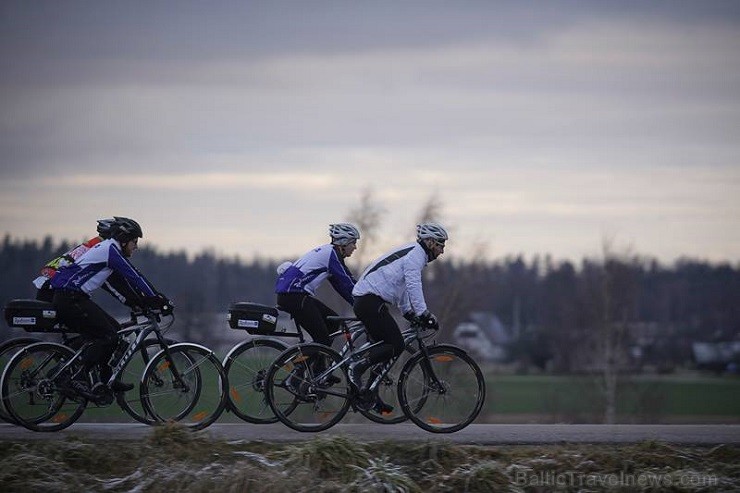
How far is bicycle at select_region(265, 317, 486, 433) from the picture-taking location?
38.2 ft

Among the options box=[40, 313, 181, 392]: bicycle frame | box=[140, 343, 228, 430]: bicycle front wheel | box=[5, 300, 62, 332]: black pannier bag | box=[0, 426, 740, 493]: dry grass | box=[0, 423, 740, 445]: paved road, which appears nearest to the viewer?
box=[0, 426, 740, 493]: dry grass

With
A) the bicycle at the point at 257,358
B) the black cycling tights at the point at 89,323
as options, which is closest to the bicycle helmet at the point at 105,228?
the black cycling tights at the point at 89,323

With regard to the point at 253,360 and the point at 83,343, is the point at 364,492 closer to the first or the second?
the point at 253,360

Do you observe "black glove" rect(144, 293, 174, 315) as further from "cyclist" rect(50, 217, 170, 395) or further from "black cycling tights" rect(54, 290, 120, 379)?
"black cycling tights" rect(54, 290, 120, 379)

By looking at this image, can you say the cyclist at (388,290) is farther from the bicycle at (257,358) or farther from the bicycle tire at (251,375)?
the bicycle tire at (251,375)

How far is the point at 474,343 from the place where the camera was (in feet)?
266

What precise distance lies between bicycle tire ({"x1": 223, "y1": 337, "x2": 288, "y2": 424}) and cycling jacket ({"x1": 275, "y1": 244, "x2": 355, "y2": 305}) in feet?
2.16

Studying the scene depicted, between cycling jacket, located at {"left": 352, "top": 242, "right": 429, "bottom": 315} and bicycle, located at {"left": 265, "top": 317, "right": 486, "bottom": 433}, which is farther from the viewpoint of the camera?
bicycle, located at {"left": 265, "top": 317, "right": 486, "bottom": 433}

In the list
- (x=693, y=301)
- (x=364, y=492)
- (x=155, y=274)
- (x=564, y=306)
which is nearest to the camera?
(x=364, y=492)

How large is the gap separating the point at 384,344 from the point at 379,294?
558 millimetres

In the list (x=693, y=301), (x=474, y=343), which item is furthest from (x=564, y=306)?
(x=693, y=301)

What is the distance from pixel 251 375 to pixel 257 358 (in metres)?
0.20

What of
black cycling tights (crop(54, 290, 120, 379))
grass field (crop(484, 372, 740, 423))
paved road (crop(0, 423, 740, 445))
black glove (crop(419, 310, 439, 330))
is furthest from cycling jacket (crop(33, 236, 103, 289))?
grass field (crop(484, 372, 740, 423))

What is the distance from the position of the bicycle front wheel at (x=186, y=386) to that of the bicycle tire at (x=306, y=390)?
21.9 inches
